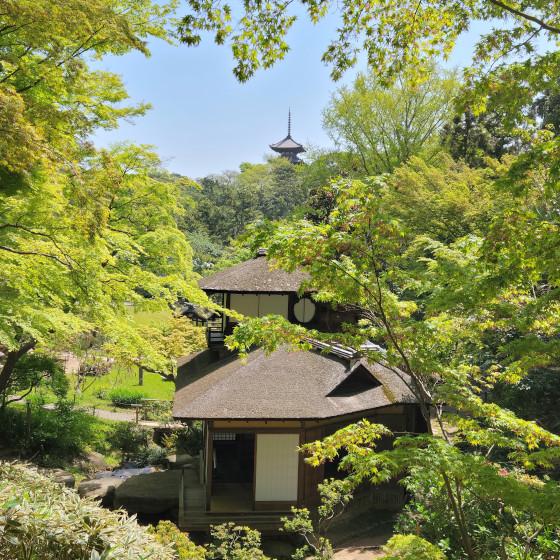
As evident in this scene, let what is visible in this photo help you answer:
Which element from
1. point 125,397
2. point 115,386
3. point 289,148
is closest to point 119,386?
point 115,386

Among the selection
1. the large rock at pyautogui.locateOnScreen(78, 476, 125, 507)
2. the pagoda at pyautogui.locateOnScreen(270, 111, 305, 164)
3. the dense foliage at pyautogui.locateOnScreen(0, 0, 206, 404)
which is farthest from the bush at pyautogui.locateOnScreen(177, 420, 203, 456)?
the pagoda at pyautogui.locateOnScreen(270, 111, 305, 164)

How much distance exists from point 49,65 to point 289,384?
8081 mm

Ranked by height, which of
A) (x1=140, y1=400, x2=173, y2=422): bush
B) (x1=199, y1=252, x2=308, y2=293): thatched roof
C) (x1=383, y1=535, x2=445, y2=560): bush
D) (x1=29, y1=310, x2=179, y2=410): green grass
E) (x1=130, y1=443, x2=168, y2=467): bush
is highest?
(x1=199, y1=252, x2=308, y2=293): thatched roof

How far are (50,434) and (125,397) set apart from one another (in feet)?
28.1

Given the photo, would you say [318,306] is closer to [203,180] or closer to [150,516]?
[150,516]

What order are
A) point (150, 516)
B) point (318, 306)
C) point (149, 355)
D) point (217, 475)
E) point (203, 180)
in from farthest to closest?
point (203, 180) → point (318, 306) → point (217, 475) → point (150, 516) → point (149, 355)

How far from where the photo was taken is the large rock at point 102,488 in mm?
12625

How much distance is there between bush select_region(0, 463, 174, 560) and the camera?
10.7 ft

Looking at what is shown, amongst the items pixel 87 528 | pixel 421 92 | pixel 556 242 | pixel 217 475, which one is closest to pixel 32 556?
pixel 87 528

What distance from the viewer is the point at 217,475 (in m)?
13.8

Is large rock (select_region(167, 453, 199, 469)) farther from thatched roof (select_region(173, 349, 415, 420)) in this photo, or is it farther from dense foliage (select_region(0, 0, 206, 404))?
dense foliage (select_region(0, 0, 206, 404))

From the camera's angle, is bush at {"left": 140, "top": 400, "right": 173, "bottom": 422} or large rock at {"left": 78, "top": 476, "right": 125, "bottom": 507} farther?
bush at {"left": 140, "top": 400, "right": 173, "bottom": 422}

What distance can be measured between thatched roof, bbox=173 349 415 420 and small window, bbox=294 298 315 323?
202cm

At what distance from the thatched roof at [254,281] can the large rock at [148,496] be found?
17.6 ft
